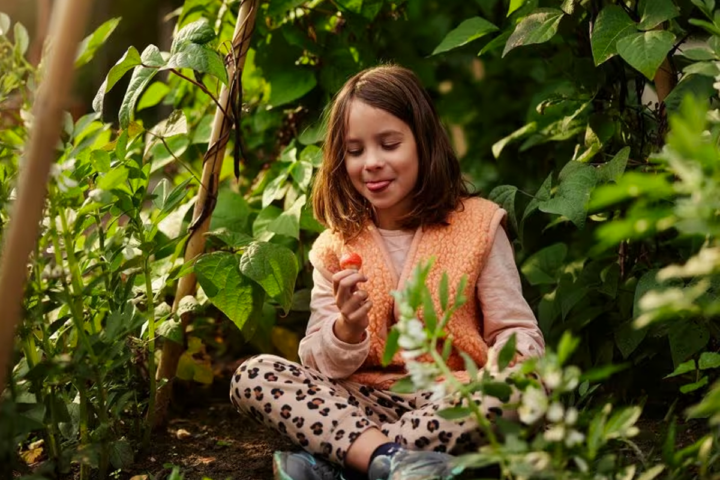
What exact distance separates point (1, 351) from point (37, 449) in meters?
0.88

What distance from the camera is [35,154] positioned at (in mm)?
1151

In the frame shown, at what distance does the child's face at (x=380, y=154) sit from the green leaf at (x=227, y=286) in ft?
1.07

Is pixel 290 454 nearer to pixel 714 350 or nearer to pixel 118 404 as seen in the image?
pixel 118 404

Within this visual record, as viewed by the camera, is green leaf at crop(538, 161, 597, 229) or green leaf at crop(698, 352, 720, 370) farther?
green leaf at crop(538, 161, 597, 229)

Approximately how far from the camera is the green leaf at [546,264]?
230 centimetres

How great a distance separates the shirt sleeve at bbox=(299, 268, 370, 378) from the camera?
185 cm

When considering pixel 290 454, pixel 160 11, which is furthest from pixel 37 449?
pixel 160 11

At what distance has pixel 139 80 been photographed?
1.85 meters

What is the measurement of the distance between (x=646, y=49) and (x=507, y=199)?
1.57 ft

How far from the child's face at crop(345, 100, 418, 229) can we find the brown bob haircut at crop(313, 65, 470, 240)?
0.08ft

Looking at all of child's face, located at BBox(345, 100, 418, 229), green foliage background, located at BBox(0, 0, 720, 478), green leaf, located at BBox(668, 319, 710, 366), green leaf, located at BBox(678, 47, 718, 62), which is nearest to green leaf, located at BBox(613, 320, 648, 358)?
green foliage background, located at BBox(0, 0, 720, 478)

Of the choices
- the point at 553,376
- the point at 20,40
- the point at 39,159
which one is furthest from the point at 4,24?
the point at 553,376

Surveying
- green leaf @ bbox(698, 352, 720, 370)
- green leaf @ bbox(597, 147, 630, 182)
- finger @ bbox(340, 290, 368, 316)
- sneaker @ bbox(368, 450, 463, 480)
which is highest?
green leaf @ bbox(597, 147, 630, 182)

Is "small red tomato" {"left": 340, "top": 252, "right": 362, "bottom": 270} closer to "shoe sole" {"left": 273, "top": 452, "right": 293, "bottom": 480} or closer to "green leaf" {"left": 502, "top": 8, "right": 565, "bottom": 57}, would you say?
"shoe sole" {"left": 273, "top": 452, "right": 293, "bottom": 480}
